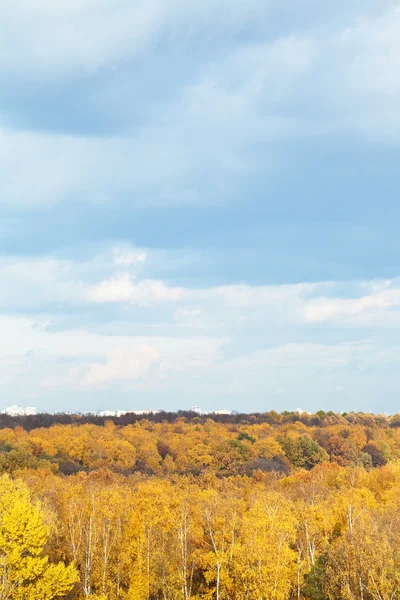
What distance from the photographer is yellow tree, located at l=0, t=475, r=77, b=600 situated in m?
39.2

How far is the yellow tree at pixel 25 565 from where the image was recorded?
3919 cm

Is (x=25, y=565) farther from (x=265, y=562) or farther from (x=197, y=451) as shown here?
(x=197, y=451)

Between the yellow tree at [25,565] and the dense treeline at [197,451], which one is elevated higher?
the yellow tree at [25,565]

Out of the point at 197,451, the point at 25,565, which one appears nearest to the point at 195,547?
the point at 25,565

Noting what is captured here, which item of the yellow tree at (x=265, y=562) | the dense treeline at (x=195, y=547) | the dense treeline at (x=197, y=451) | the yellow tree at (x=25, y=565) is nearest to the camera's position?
the dense treeline at (x=195, y=547)

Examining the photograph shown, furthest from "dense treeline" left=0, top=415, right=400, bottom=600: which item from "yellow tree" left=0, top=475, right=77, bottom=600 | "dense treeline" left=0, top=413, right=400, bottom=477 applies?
"dense treeline" left=0, top=413, right=400, bottom=477

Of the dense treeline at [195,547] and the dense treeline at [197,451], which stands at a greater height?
the dense treeline at [195,547]

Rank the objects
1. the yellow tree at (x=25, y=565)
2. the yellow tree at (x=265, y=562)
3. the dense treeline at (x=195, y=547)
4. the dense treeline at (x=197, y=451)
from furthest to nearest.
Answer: the dense treeline at (x=197, y=451) → the yellow tree at (x=265, y=562) → the yellow tree at (x=25, y=565) → the dense treeline at (x=195, y=547)

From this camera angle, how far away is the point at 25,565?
40469 mm

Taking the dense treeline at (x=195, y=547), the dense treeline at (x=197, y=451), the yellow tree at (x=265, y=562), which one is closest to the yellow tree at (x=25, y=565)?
the dense treeline at (x=195, y=547)

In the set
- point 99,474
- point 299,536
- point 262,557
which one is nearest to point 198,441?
point 99,474

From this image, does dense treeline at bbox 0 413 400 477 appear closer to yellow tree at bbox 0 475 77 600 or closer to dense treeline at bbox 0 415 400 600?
dense treeline at bbox 0 415 400 600

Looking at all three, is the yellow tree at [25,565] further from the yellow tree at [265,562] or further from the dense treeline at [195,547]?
the yellow tree at [265,562]

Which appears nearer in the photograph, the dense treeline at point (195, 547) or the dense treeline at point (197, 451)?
the dense treeline at point (195, 547)
